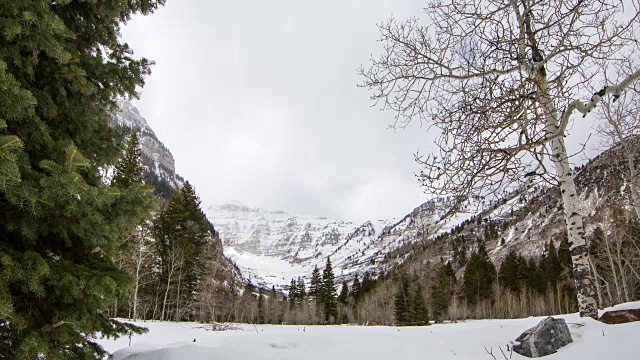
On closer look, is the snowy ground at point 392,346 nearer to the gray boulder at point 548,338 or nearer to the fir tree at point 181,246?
the gray boulder at point 548,338

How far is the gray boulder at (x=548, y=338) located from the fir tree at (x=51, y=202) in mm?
5905

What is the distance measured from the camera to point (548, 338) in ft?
17.3

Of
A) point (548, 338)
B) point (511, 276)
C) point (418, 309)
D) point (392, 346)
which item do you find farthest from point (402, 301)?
point (548, 338)

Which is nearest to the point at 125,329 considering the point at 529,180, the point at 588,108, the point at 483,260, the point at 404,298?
the point at 529,180

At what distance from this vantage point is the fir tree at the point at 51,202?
267 centimetres

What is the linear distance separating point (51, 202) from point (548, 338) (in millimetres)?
6743

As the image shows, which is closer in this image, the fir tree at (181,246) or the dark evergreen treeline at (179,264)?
the dark evergreen treeline at (179,264)

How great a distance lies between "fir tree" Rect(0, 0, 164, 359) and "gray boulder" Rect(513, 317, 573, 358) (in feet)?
19.4

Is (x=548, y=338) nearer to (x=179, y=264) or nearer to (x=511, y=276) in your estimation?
(x=179, y=264)

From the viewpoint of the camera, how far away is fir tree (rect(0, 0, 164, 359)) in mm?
2672

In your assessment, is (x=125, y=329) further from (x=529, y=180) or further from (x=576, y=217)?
(x=576, y=217)

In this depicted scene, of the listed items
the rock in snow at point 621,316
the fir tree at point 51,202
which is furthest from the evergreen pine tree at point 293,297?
the fir tree at point 51,202

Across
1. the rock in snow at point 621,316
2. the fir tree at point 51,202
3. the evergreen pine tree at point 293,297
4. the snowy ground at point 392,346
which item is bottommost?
the evergreen pine tree at point 293,297

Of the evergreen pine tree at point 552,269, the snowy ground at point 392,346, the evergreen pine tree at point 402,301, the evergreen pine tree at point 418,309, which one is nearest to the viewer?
the snowy ground at point 392,346
